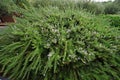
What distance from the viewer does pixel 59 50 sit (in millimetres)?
3217

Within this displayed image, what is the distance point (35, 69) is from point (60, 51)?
0.41 metres

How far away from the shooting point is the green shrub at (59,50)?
3.13 m

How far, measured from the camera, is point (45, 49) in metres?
3.22

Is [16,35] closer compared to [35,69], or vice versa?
[35,69]

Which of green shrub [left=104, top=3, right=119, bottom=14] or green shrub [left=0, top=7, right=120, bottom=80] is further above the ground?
green shrub [left=0, top=7, right=120, bottom=80]

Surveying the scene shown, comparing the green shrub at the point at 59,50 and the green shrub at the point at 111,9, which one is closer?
the green shrub at the point at 59,50

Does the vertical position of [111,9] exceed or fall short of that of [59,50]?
it falls short

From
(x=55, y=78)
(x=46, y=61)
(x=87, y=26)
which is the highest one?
(x=87, y=26)

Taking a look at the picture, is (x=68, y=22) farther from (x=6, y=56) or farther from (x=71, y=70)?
(x=6, y=56)

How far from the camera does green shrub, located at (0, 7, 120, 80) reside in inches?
123

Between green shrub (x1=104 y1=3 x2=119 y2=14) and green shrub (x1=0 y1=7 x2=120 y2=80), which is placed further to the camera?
green shrub (x1=104 y1=3 x2=119 y2=14)

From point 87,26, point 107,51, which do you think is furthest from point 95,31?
point 107,51

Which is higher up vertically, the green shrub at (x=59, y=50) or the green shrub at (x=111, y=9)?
the green shrub at (x=59, y=50)

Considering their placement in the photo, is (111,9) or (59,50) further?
(111,9)
